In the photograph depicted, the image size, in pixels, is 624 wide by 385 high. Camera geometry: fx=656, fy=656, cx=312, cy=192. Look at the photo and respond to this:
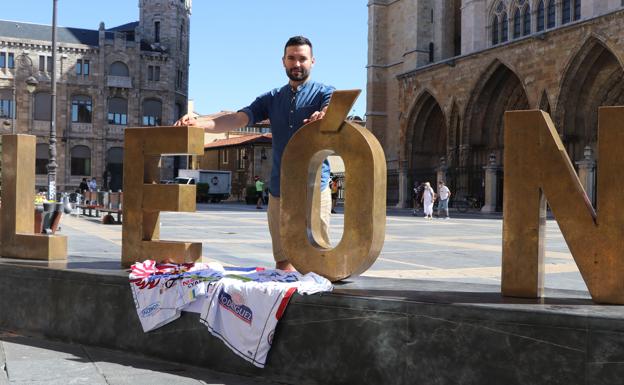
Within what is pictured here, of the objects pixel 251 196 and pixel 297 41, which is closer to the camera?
pixel 297 41

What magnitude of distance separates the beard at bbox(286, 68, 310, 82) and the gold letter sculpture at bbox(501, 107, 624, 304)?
1.49 metres

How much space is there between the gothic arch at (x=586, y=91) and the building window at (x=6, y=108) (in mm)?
40962

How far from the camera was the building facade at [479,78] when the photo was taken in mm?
25734

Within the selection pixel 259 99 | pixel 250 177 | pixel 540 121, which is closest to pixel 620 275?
pixel 540 121

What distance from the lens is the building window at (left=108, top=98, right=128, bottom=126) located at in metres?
53.3

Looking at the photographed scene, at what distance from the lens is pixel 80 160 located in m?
52.4

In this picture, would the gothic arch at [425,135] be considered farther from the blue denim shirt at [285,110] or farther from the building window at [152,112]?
the blue denim shirt at [285,110]

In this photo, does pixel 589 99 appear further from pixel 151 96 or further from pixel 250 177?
pixel 151 96

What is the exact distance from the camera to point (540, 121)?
11.3ft

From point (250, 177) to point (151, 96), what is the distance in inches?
432

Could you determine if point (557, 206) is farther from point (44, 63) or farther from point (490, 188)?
point (44, 63)

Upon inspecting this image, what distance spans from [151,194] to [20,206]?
4.47ft

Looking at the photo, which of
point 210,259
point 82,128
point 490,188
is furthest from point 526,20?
point 82,128

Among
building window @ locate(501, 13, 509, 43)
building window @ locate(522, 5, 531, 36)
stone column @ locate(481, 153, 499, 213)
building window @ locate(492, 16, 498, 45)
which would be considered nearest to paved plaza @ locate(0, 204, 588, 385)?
stone column @ locate(481, 153, 499, 213)
